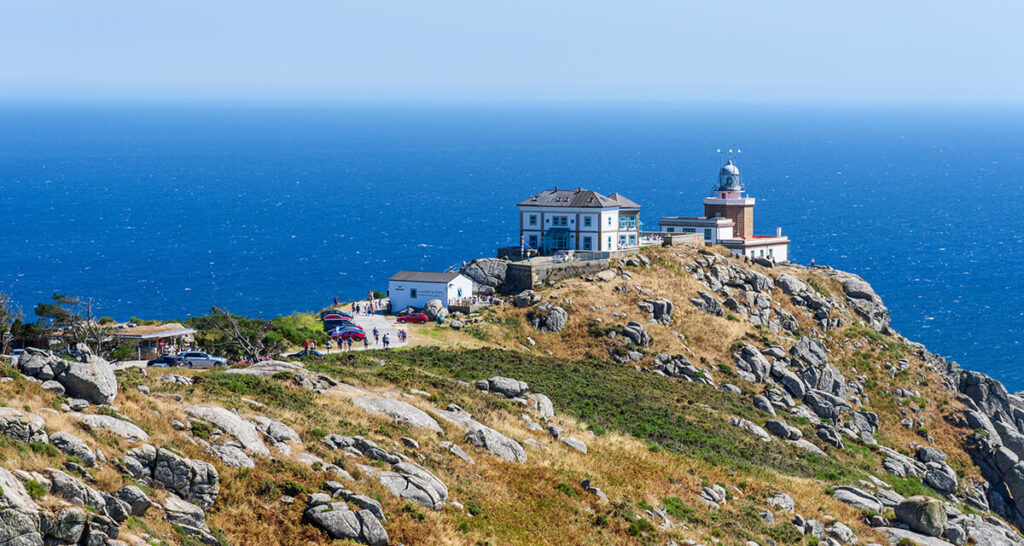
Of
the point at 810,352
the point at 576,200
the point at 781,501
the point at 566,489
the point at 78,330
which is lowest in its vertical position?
the point at 810,352

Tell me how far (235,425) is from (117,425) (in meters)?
4.25

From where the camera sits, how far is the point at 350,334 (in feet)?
231

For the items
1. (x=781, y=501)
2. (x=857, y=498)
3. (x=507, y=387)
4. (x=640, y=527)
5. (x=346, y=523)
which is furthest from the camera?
(x=507, y=387)

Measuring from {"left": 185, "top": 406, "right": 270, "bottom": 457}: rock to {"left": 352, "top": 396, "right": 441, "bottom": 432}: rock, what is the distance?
7.92 meters

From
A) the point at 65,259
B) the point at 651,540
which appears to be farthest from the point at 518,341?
the point at 65,259

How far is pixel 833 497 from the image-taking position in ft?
170

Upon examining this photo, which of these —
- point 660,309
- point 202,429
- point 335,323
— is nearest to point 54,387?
point 202,429

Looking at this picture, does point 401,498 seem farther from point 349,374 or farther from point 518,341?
point 518,341

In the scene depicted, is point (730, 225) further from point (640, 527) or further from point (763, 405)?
point (640, 527)

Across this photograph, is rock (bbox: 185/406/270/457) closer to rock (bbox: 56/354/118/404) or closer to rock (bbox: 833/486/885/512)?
rock (bbox: 56/354/118/404)

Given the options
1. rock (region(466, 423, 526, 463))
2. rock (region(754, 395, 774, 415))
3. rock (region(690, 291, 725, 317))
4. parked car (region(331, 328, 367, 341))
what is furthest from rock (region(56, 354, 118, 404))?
rock (region(690, 291, 725, 317))

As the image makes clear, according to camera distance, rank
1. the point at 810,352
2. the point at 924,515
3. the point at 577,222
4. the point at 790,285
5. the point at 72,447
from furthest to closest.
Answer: the point at 577,222 → the point at 790,285 → the point at 810,352 → the point at 924,515 → the point at 72,447

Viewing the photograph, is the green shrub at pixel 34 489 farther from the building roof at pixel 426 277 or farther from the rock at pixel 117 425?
the building roof at pixel 426 277

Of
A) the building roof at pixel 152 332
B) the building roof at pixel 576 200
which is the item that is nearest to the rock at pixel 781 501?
the building roof at pixel 152 332
